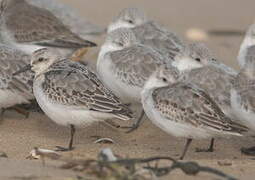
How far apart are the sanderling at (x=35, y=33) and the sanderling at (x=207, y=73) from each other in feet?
5.41

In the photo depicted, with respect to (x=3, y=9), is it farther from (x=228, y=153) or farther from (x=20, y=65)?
(x=228, y=153)

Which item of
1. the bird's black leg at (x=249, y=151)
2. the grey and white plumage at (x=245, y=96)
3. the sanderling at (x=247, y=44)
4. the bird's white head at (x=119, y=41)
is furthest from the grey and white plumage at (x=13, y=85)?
the sanderling at (x=247, y=44)

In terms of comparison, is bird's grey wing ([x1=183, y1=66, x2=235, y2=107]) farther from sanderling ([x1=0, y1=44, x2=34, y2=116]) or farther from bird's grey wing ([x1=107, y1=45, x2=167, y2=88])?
sanderling ([x1=0, y1=44, x2=34, y2=116])

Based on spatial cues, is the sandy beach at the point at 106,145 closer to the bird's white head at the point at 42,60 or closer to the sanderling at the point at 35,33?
the bird's white head at the point at 42,60

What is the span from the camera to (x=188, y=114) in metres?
8.21

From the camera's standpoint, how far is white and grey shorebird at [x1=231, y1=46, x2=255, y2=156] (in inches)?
337

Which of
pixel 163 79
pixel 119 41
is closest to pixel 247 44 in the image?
pixel 119 41

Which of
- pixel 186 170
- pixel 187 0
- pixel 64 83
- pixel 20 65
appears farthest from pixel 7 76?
pixel 187 0

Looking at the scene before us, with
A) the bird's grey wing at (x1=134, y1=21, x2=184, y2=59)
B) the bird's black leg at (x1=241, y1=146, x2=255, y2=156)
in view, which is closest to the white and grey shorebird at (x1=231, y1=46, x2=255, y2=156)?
the bird's black leg at (x1=241, y1=146, x2=255, y2=156)

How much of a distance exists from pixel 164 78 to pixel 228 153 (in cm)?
113

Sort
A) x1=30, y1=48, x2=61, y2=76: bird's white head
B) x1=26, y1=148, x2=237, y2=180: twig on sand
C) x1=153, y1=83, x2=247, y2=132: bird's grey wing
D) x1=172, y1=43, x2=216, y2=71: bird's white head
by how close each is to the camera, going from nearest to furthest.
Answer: x1=26, y1=148, x2=237, y2=180: twig on sand < x1=153, y1=83, x2=247, y2=132: bird's grey wing < x1=30, y1=48, x2=61, y2=76: bird's white head < x1=172, y1=43, x2=216, y2=71: bird's white head

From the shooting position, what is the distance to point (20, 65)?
9.80m

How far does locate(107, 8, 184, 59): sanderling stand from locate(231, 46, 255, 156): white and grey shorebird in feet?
7.04

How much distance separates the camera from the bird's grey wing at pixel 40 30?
11.4 m
